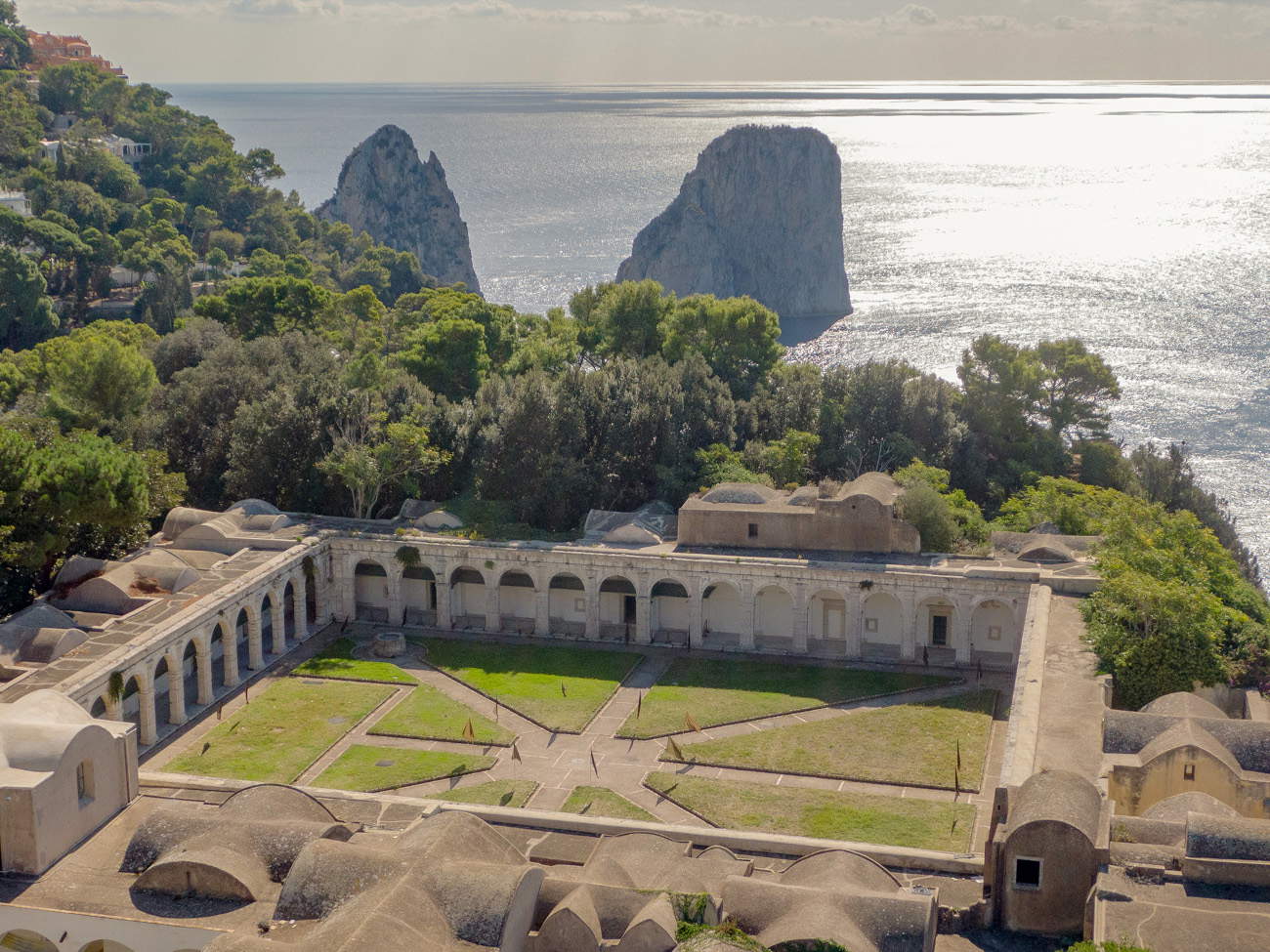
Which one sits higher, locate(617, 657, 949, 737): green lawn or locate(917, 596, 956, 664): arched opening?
locate(917, 596, 956, 664): arched opening

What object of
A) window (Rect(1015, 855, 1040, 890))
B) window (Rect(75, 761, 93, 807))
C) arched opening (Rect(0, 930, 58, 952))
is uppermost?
window (Rect(1015, 855, 1040, 890))

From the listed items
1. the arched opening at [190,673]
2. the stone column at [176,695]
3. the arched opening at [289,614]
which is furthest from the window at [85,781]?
the arched opening at [289,614]

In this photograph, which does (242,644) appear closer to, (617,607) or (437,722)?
(437,722)

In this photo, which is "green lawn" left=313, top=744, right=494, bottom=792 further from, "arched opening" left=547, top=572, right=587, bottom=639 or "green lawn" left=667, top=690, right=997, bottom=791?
"arched opening" left=547, top=572, right=587, bottom=639

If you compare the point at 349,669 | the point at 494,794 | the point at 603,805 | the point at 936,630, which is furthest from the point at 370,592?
the point at 936,630

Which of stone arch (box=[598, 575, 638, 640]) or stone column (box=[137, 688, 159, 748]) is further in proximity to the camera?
stone arch (box=[598, 575, 638, 640])

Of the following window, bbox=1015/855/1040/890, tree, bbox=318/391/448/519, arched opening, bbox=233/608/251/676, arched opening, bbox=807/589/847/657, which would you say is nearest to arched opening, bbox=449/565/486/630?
tree, bbox=318/391/448/519

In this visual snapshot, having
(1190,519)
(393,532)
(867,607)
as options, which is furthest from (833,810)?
(393,532)

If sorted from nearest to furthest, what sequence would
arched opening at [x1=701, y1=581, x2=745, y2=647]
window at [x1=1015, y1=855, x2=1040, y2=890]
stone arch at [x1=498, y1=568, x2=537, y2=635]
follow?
window at [x1=1015, y1=855, x2=1040, y2=890] → arched opening at [x1=701, y1=581, x2=745, y2=647] → stone arch at [x1=498, y1=568, x2=537, y2=635]
